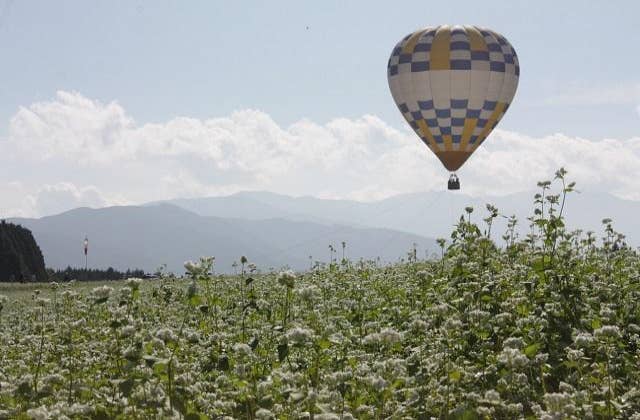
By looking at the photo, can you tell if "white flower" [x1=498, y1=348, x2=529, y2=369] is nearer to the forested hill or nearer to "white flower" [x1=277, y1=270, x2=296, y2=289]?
"white flower" [x1=277, y1=270, x2=296, y2=289]

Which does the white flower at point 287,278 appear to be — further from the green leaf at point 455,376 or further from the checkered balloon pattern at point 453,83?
the checkered balloon pattern at point 453,83

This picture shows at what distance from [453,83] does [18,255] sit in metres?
42.4

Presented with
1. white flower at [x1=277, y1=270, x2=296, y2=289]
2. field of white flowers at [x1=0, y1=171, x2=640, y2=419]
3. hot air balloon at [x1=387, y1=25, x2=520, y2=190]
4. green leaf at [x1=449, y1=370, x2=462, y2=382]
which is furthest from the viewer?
hot air balloon at [x1=387, y1=25, x2=520, y2=190]

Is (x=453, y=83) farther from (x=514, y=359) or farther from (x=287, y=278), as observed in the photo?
(x=514, y=359)

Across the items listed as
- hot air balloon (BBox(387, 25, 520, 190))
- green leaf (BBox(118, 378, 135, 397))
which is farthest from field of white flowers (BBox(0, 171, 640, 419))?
hot air balloon (BBox(387, 25, 520, 190))

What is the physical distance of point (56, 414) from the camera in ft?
30.3

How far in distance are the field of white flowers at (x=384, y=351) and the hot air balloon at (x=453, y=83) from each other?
2390cm

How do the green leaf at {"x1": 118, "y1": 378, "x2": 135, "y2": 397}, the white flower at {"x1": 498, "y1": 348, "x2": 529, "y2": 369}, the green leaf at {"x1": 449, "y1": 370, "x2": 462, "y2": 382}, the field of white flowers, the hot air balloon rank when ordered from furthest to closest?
the hot air balloon → the field of white flowers → the green leaf at {"x1": 449, "y1": 370, "x2": 462, "y2": 382} → the green leaf at {"x1": 118, "y1": 378, "x2": 135, "y2": 397} → the white flower at {"x1": 498, "y1": 348, "x2": 529, "y2": 369}

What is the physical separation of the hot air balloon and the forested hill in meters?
34.9

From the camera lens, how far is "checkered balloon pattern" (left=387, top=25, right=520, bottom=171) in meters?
46.0

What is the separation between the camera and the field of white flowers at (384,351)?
32.3 feet

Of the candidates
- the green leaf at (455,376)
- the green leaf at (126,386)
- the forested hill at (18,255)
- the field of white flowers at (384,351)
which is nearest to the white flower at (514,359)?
the field of white flowers at (384,351)

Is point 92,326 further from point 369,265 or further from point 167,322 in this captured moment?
point 369,265

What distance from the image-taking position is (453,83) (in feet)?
151
